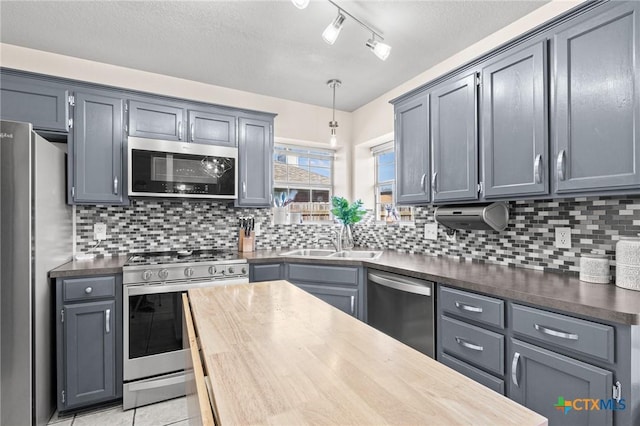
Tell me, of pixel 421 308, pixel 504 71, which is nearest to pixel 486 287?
pixel 421 308

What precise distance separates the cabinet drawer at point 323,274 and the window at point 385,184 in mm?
1100

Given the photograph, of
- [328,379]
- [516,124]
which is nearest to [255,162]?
[516,124]

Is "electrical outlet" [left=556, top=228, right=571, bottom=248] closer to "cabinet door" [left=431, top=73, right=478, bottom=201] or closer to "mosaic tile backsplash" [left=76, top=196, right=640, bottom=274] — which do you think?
"mosaic tile backsplash" [left=76, top=196, right=640, bottom=274]

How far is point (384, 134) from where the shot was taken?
3.47 meters

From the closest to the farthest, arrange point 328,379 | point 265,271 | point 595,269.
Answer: point 328,379, point 595,269, point 265,271

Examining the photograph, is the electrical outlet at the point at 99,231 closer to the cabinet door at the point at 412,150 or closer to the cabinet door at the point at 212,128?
the cabinet door at the point at 212,128

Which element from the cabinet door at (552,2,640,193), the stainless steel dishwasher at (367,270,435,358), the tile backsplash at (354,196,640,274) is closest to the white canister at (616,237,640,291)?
the tile backsplash at (354,196,640,274)

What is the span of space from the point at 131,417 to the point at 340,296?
1713 millimetres

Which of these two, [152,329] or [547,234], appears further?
[152,329]

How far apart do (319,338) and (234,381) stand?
1.06 feet

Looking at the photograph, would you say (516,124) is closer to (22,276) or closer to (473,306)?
(473,306)

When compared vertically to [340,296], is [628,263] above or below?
above

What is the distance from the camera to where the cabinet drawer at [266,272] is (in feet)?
9.02

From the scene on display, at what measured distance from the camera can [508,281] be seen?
1752mm
